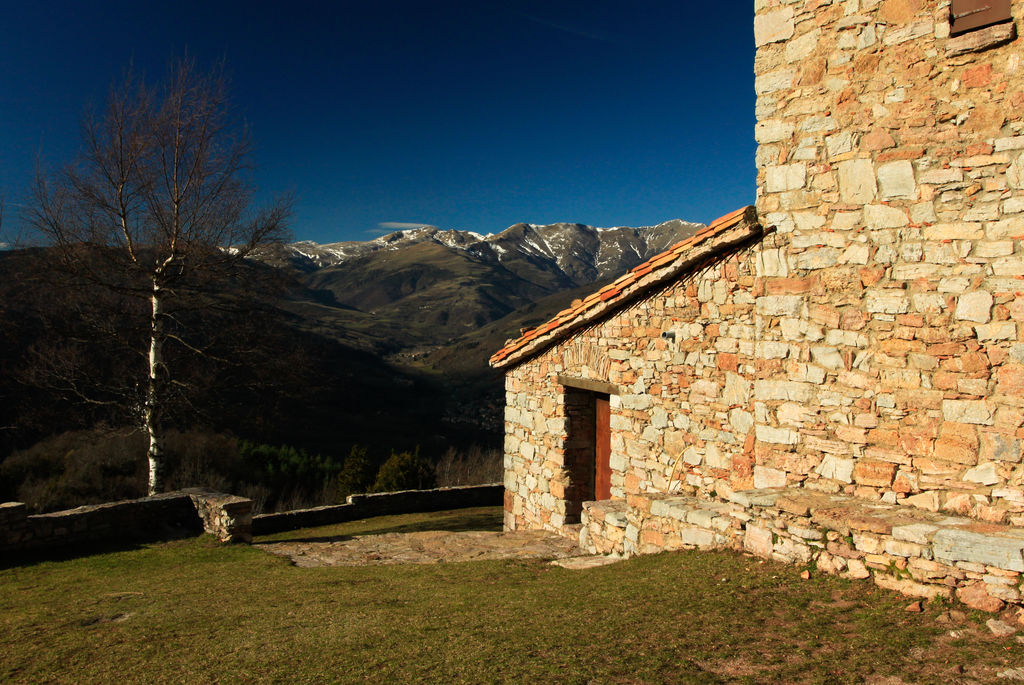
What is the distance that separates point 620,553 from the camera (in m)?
6.62

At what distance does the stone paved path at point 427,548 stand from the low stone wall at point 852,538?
163 centimetres

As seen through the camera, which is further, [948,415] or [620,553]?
[620,553]

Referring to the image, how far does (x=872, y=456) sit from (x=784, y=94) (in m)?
3.40

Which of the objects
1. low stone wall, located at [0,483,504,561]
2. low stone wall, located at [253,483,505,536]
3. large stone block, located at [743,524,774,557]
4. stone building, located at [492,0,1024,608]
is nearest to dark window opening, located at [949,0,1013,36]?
stone building, located at [492,0,1024,608]

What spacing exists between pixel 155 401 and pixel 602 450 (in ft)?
28.0

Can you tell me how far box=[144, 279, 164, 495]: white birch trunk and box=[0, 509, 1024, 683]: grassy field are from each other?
17.8 feet

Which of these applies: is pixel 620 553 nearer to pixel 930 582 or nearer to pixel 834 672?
pixel 930 582

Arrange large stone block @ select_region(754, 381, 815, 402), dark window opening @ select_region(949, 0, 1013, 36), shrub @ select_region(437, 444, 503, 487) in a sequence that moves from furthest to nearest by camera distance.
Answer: shrub @ select_region(437, 444, 503, 487) < large stone block @ select_region(754, 381, 815, 402) < dark window opening @ select_region(949, 0, 1013, 36)

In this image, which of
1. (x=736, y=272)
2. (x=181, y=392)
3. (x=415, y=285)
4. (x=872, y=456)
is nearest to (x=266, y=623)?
(x=872, y=456)

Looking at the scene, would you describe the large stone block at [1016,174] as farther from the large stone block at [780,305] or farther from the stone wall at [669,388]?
the stone wall at [669,388]

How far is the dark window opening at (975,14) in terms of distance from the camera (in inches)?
183

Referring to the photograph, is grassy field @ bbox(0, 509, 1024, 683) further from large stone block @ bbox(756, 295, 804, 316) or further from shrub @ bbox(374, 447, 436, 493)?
shrub @ bbox(374, 447, 436, 493)

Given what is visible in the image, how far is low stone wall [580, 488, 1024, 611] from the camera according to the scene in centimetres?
380

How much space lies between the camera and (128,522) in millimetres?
9039
